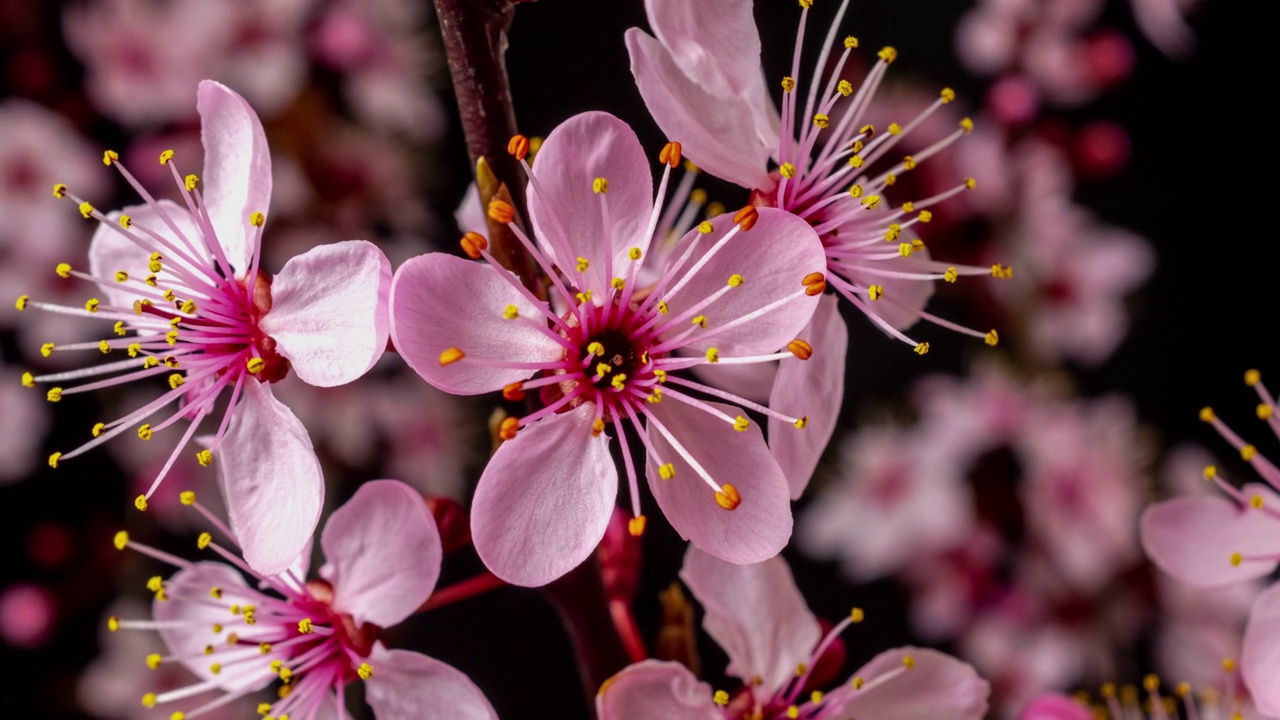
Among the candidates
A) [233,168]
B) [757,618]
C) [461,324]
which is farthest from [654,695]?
[233,168]

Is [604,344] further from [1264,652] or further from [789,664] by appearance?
[1264,652]

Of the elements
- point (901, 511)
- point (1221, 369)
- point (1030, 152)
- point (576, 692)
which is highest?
point (1030, 152)

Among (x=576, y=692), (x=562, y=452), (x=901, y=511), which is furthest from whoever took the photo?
(x=901, y=511)

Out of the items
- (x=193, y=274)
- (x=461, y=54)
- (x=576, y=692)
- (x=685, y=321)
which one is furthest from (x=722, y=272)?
(x=576, y=692)

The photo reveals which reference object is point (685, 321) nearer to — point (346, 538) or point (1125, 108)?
point (346, 538)

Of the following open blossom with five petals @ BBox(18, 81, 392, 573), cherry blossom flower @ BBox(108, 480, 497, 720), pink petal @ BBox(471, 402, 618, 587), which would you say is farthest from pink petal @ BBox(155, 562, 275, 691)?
pink petal @ BBox(471, 402, 618, 587)

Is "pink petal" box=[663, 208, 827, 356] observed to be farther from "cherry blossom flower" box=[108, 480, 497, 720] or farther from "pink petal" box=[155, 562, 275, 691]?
"pink petal" box=[155, 562, 275, 691]

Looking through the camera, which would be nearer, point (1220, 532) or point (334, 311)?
point (334, 311)
